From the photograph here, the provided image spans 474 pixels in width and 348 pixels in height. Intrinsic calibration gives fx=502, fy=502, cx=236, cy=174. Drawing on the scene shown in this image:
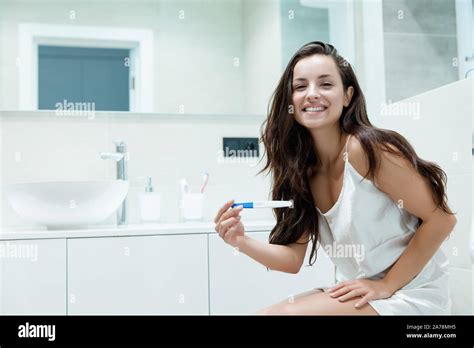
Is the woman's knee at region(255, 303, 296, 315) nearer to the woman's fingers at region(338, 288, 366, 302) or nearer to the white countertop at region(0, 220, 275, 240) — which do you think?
the woman's fingers at region(338, 288, 366, 302)

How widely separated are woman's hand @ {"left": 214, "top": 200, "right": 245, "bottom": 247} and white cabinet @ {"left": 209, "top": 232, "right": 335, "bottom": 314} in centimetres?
44

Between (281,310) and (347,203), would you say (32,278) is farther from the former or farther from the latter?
(347,203)

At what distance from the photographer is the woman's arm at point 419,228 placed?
94 centimetres

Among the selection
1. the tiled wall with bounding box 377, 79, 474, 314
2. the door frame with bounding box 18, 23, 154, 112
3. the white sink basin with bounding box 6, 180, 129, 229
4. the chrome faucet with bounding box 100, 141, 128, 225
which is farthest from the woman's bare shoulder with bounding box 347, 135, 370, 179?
the door frame with bounding box 18, 23, 154, 112

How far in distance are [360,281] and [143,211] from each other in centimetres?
82

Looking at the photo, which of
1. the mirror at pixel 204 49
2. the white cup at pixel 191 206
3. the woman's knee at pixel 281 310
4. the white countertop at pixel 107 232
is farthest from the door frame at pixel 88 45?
the woman's knee at pixel 281 310

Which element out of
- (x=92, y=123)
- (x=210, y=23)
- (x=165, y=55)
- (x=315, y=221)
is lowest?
(x=315, y=221)

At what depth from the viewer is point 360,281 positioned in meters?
0.96

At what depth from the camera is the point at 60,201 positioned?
132cm

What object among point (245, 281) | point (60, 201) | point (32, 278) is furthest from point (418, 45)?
point (32, 278)

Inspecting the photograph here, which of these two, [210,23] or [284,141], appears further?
[210,23]

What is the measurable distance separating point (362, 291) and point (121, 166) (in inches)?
34.6
